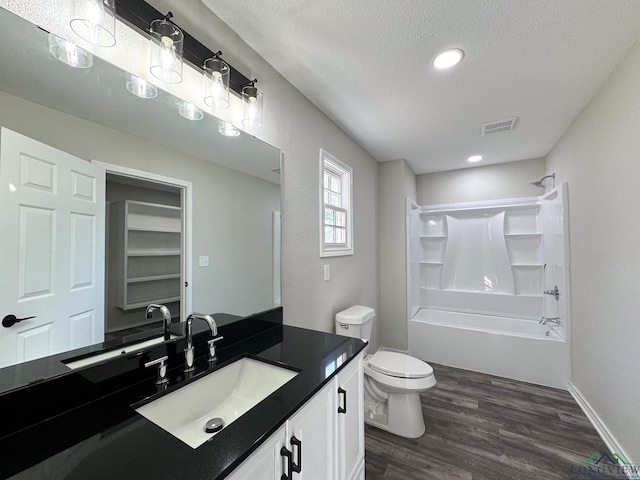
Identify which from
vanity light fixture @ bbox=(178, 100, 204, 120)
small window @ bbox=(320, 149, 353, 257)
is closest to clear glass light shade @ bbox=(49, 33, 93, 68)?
vanity light fixture @ bbox=(178, 100, 204, 120)

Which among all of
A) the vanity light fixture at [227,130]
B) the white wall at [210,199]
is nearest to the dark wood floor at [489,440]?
the white wall at [210,199]

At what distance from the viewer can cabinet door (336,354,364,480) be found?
112cm

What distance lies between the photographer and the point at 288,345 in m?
1.28

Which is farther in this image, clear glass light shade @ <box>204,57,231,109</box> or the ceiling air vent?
the ceiling air vent

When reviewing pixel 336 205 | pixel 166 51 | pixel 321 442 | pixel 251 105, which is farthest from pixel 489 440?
pixel 166 51

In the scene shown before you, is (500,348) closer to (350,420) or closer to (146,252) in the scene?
(350,420)

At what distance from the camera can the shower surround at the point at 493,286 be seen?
2592 mm

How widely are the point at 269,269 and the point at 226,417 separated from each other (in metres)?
0.75

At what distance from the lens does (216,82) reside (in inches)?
46.8

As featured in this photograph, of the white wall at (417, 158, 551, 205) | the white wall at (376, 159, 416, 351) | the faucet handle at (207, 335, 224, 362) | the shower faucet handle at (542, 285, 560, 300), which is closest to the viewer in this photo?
the faucet handle at (207, 335, 224, 362)

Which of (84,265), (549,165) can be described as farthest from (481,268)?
(84,265)

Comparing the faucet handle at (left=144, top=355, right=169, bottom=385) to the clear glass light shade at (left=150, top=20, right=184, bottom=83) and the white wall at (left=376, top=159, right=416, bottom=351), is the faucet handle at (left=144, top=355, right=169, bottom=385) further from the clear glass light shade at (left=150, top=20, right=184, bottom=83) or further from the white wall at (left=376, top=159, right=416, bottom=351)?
the white wall at (left=376, top=159, right=416, bottom=351)

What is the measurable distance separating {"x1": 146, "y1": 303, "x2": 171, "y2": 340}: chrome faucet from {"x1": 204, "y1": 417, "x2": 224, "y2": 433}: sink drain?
350mm

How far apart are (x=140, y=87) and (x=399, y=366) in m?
2.23
